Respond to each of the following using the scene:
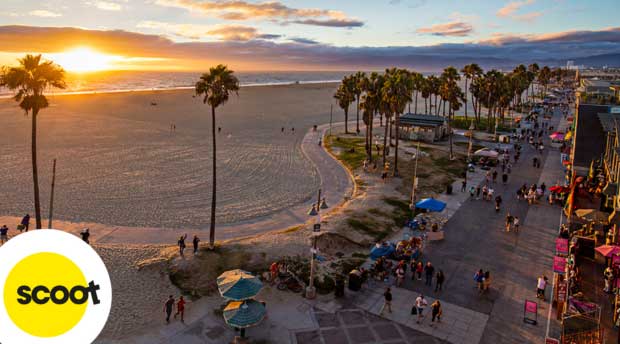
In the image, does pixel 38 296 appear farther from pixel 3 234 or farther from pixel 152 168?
pixel 152 168

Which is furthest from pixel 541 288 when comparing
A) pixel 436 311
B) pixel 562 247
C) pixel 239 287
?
pixel 239 287

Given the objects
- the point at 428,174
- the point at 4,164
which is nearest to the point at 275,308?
the point at 428,174

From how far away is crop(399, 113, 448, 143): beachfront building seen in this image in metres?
61.5

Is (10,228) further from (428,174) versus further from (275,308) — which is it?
(428,174)

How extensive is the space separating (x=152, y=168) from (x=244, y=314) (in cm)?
3262

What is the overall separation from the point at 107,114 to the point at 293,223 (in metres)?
70.9

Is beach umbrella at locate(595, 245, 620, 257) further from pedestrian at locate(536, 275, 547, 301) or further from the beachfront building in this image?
the beachfront building

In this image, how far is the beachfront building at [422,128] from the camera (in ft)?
202

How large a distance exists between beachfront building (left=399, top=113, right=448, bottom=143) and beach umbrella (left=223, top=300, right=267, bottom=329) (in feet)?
159

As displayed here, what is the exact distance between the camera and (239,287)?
17453 mm

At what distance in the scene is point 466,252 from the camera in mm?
25016

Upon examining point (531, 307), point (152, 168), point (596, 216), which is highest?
point (596, 216)

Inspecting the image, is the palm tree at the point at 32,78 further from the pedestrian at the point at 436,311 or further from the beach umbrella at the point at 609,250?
the beach umbrella at the point at 609,250

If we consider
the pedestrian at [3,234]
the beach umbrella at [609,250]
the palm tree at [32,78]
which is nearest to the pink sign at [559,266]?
the beach umbrella at [609,250]
